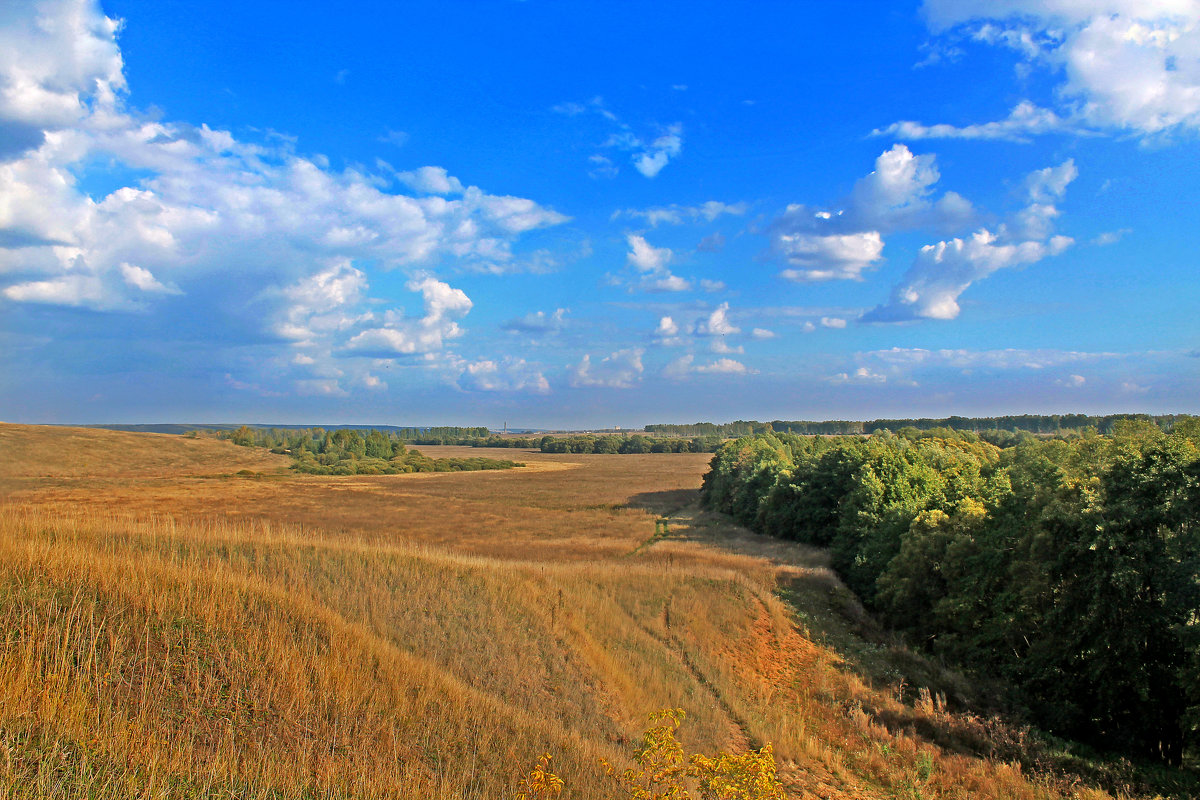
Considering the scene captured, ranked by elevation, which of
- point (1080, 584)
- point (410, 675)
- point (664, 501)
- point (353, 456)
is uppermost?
point (410, 675)

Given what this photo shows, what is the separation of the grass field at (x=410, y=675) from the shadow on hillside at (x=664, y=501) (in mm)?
44758

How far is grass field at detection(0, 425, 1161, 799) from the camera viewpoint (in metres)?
5.92

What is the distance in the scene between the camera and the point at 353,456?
144 metres

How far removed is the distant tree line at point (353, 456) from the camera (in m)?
124

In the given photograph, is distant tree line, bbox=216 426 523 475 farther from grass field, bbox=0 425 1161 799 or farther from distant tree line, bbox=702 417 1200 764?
distant tree line, bbox=702 417 1200 764

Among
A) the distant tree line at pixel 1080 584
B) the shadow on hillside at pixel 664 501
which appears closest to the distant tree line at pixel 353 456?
the shadow on hillside at pixel 664 501

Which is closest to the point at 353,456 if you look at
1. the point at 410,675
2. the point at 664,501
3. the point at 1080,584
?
Result: the point at 664,501

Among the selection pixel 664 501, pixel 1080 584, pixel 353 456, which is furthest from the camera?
pixel 353 456

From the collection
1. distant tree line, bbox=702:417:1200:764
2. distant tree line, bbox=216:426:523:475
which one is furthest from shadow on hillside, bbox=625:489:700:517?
distant tree line, bbox=216:426:523:475

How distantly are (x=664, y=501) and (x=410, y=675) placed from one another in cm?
7930

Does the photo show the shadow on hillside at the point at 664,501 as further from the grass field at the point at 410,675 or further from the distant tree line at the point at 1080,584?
the grass field at the point at 410,675

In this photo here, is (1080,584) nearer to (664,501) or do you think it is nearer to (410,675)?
(410,675)

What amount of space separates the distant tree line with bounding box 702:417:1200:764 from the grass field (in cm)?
330

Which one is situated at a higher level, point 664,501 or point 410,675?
point 410,675
